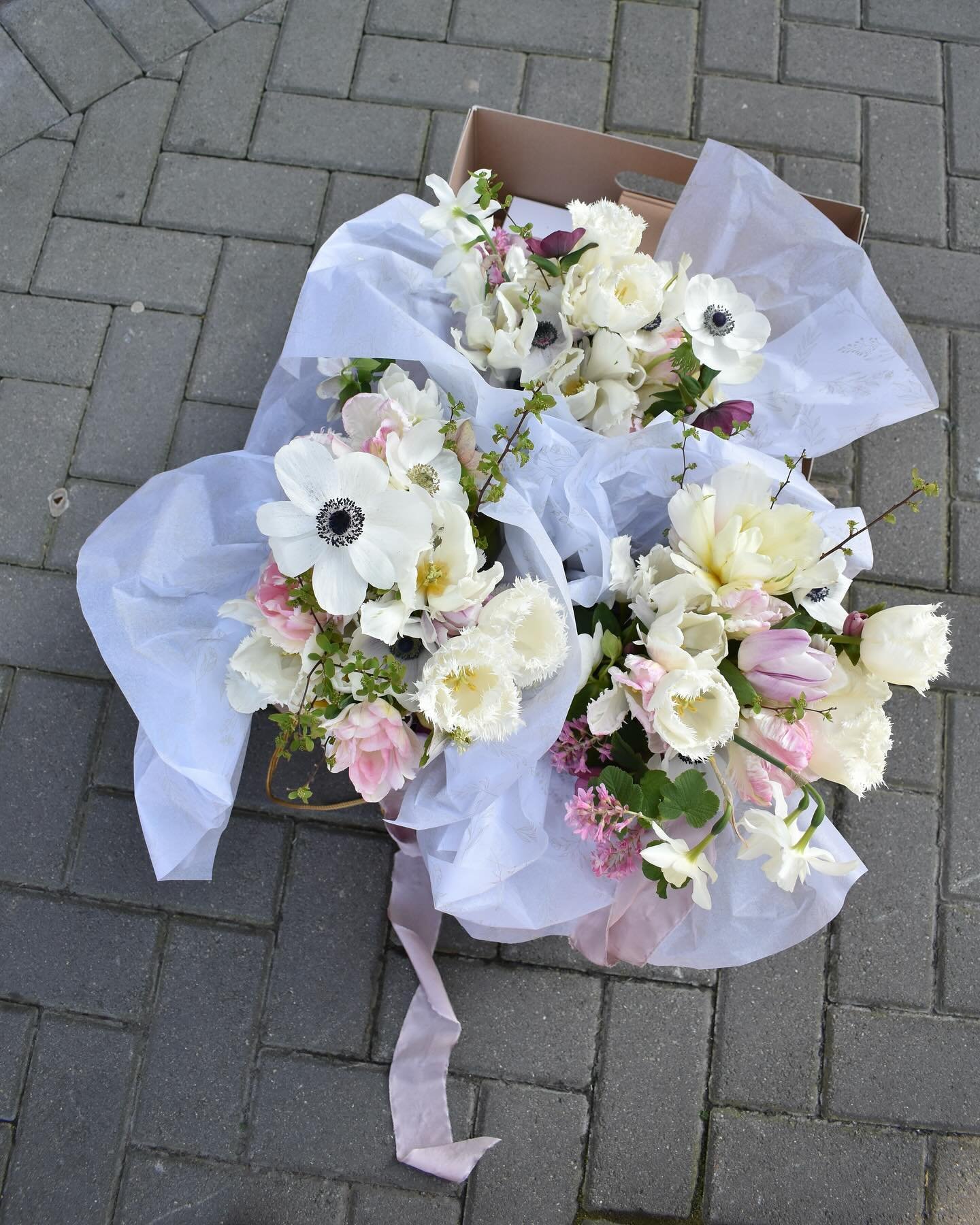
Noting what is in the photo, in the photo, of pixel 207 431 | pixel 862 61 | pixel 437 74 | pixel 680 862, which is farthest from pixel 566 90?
pixel 680 862

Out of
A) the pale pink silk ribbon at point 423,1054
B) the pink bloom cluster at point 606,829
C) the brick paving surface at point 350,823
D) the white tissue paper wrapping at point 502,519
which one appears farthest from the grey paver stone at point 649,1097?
the pink bloom cluster at point 606,829

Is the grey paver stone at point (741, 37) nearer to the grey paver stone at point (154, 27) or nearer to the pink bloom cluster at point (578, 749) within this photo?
the grey paver stone at point (154, 27)

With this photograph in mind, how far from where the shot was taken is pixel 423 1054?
1764mm

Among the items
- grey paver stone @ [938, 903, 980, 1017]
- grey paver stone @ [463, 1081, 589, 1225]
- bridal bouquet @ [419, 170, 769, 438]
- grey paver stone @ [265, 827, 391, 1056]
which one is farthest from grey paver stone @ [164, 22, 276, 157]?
grey paver stone @ [938, 903, 980, 1017]

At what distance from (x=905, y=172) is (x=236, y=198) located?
1.50 m

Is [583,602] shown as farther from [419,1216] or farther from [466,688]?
[419,1216]

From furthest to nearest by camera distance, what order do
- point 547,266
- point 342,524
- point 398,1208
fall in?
point 398,1208, point 547,266, point 342,524

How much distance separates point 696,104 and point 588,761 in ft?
5.40

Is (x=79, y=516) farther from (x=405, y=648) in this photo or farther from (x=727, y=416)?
(x=727, y=416)

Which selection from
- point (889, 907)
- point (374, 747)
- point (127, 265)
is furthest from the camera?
point (127, 265)

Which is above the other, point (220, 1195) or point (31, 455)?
point (31, 455)

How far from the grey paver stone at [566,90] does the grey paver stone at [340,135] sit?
262mm

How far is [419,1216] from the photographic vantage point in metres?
1.74

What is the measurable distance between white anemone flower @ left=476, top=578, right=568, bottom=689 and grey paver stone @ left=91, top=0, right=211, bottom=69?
185cm
